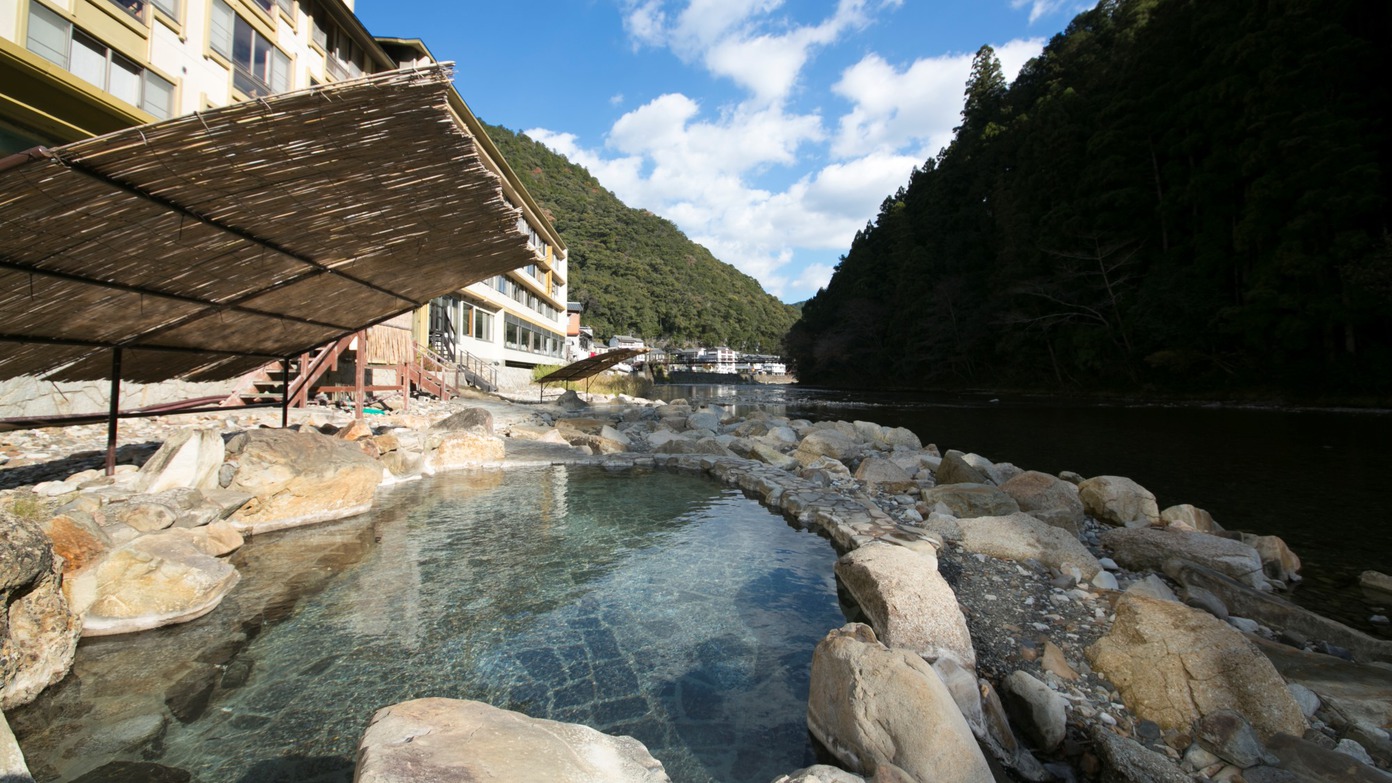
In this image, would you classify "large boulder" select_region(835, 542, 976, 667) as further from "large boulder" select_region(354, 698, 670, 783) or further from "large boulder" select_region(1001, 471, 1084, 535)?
"large boulder" select_region(1001, 471, 1084, 535)

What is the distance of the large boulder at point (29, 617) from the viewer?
2.63 meters

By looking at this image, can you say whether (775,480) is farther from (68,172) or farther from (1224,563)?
(68,172)

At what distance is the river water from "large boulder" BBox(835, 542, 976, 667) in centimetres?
347

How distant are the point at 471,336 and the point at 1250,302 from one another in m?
30.9

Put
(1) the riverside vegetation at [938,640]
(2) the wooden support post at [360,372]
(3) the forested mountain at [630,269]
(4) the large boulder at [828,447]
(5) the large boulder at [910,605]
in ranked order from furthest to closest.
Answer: (3) the forested mountain at [630,269] < (4) the large boulder at [828,447] < (2) the wooden support post at [360,372] < (5) the large boulder at [910,605] < (1) the riverside vegetation at [938,640]

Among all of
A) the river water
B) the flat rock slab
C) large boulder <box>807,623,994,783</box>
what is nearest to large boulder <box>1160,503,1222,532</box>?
the river water

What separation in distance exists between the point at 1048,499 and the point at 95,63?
59.3 ft

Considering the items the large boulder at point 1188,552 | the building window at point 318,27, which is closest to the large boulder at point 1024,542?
the large boulder at point 1188,552

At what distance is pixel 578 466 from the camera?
9.54 metres

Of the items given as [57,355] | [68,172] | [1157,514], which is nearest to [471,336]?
[57,355]

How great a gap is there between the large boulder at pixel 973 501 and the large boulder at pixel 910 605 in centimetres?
254

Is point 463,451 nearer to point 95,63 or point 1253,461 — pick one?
point 95,63

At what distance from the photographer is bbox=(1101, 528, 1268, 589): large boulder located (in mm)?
4574

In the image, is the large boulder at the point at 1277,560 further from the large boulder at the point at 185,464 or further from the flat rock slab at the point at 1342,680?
the large boulder at the point at 185,464
